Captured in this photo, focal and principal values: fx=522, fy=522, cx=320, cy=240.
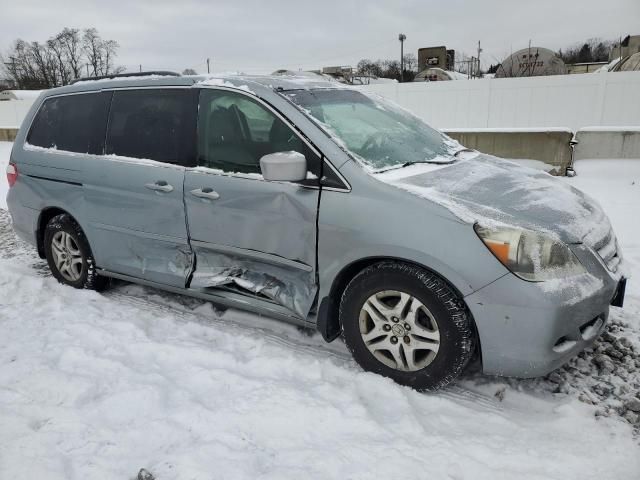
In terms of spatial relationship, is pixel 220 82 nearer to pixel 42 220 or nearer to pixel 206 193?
pixel 206 193

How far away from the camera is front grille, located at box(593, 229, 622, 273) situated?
9.28ft

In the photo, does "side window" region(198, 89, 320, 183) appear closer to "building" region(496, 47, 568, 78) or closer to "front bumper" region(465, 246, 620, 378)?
"front bumper" region(465, 246, 620, 378)

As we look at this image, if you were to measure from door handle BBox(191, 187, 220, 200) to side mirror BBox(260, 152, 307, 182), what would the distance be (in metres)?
0.51

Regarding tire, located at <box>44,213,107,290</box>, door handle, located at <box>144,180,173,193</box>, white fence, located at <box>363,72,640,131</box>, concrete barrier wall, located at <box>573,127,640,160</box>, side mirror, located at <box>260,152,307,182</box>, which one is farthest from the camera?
white fence, located at <box>363,72,640,131</box>

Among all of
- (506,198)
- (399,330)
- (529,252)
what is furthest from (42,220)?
(529,252)

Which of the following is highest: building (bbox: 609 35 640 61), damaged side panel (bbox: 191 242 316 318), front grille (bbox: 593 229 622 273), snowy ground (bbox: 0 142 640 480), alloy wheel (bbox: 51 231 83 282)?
building (bbox: 609 35 640 61)

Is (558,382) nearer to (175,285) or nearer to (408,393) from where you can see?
(408,393)

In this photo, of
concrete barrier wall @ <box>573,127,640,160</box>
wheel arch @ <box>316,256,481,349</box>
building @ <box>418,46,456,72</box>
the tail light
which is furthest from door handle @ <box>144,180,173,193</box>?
building @ <box>418,46,456,72</box>

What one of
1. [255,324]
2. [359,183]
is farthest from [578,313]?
[255,324]

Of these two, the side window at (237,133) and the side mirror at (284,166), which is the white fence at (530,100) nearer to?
the side window at (237,133)

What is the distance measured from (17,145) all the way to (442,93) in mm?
12028

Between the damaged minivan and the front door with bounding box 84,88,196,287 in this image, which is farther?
the front door with bounding box 84,88,196,287

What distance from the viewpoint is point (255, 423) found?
2602 mm

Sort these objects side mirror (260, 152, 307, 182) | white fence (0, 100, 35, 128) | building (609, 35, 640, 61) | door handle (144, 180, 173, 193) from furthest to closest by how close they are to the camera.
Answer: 1. building (609, 35, 640, 61)
2. white fence (0, 100, 35, 128)
3. door handle (144, 180, 173, 193)
4. side mirror (260, 152, 307, 182)
